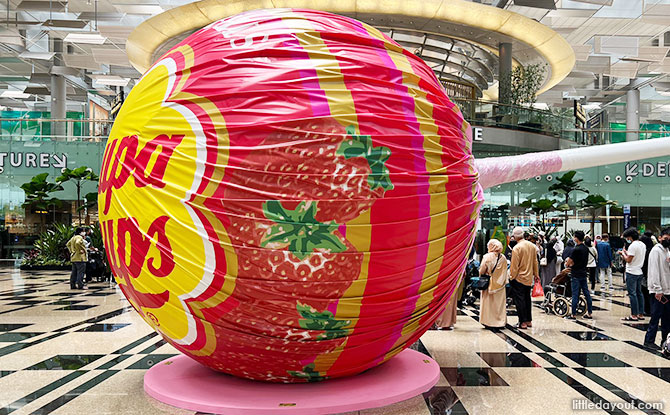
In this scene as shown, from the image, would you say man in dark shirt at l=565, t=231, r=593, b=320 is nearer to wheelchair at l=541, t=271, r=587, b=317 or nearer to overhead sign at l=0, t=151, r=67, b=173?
wheelchair at l=541, t=271, r=587, b=317

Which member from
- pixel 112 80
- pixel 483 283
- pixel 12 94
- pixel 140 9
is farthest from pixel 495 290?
pixel 12 94

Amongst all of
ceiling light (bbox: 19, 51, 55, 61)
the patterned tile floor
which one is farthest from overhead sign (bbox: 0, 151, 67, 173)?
the patterned tile floor

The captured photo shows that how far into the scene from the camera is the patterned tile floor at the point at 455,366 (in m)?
4.55

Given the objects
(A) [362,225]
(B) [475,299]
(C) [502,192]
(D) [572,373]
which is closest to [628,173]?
(C) [502,192]

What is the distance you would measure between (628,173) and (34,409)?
74.1 ft

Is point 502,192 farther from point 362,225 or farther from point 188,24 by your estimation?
point 362,225

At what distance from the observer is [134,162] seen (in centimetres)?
416

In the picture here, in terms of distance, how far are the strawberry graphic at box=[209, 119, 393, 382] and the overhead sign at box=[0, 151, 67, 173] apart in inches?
803

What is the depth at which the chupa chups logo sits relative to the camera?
3.99 meters

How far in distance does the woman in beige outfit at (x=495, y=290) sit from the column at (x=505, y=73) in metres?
11.4

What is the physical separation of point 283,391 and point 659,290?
16.6ft

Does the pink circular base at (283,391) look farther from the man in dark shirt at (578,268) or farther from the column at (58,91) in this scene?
the column at (58,91)

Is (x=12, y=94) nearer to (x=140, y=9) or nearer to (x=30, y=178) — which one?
(x=30, y=178)

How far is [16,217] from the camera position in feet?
74.5
